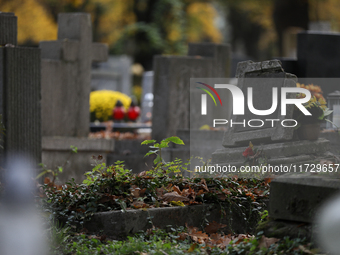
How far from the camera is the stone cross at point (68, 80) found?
24.7 ft

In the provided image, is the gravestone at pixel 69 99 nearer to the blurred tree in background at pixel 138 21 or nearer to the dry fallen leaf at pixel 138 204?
the dry fallen leaf at pixel 138 204

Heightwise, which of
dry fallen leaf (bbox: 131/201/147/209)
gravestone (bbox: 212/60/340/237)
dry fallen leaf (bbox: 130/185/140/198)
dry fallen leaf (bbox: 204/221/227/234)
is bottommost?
dry fallen leaf (bbox: 204/221/227/234)

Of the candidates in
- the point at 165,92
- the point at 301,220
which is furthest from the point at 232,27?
the point at 301,220

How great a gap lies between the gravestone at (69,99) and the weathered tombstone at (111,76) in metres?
7.83

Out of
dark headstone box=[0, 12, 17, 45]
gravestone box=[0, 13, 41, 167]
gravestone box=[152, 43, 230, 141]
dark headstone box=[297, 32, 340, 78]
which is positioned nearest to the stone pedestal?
gravestone box=[152, 43, 230, 141]

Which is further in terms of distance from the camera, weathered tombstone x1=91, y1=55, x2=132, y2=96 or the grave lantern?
weathered tombstone x1=91, y1=55, x2=132, y2=96

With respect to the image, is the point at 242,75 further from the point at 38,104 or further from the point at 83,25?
the point at 83,25

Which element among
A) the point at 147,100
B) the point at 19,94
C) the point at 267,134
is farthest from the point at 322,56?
the point at 147,100

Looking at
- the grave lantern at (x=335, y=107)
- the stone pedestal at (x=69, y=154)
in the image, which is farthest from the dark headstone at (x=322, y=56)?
the stone pedestal at (x=69, y=154)

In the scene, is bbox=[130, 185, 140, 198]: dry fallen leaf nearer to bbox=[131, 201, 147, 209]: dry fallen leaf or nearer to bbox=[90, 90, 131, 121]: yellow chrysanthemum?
bbox=[131, 201, 147, 209]: dry fallen leaf

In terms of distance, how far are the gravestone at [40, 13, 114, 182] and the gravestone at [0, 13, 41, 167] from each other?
1998 mm

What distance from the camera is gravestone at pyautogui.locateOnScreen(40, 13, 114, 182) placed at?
741 centimetres

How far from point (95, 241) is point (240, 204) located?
4.07 ft

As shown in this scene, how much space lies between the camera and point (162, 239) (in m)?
3.61
